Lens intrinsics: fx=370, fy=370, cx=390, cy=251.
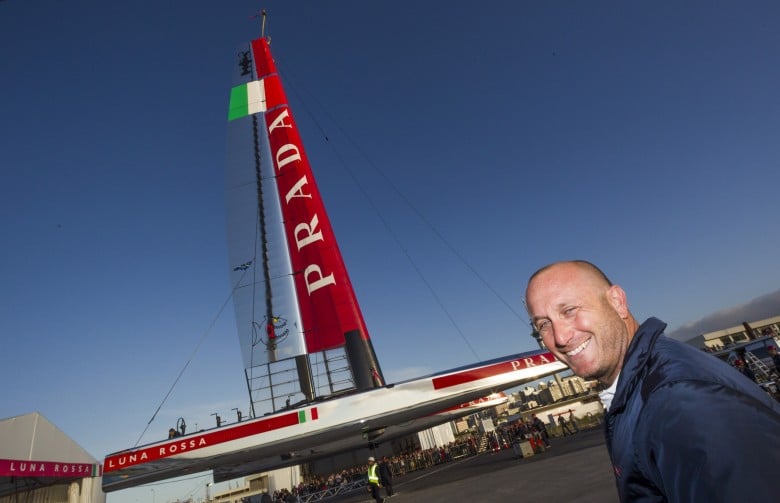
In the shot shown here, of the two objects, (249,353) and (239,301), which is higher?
(239,301)

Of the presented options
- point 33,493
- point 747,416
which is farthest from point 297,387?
point 33,493

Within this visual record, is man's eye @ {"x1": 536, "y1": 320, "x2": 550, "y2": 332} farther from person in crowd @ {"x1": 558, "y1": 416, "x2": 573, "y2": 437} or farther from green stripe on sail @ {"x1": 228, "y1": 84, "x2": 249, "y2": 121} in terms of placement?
person in crowd @ {"x1": 558, "y1": 416, "x2": 573, "y2": 437}

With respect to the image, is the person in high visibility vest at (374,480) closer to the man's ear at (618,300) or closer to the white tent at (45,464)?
the man's ear at (618,300)

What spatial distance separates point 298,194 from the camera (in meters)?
10.8

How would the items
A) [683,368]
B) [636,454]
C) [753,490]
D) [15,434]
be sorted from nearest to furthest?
[753,490] → [683,368] → [636,454] → [15,434]

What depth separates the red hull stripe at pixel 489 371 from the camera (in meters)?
7.69

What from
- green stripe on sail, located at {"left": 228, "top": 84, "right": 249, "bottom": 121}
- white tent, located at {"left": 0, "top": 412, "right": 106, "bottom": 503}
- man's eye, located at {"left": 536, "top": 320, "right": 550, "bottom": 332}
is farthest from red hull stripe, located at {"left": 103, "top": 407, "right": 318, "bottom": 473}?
green stripe on sail, located at {"left": 228, "top": 84, "right": 249, "bottom": 121}

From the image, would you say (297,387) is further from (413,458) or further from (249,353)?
(413,458)

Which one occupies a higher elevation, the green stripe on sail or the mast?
the green stripe on sail

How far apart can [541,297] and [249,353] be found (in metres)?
Answer: 9.46

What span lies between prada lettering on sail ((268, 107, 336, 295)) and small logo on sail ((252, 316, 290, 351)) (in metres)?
1.13

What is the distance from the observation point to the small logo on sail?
951cm

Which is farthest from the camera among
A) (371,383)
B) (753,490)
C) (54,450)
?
(54,450)

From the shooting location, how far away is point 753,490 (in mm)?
625
